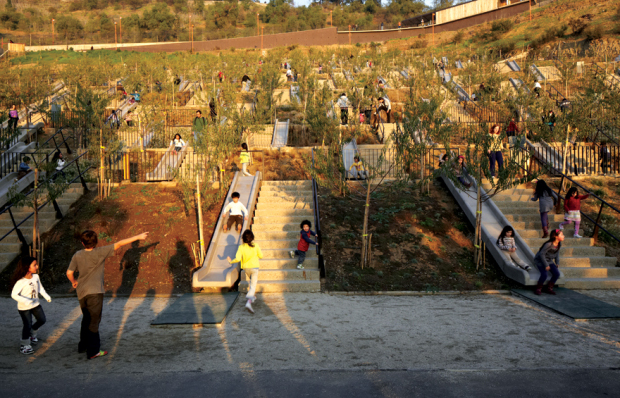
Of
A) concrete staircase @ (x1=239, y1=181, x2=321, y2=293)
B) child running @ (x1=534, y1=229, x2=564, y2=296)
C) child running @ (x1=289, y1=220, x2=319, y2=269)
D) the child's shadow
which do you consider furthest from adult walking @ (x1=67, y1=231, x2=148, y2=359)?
child running @ (x1=534, y1=229, x2=564, y2=296)

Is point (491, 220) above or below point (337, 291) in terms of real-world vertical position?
above

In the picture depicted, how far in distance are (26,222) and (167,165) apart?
5.14 metres

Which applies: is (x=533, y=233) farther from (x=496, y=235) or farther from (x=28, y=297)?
(x=28, y=297)

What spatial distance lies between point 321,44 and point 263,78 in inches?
1602

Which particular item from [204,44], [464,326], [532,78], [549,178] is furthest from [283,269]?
[204,44]

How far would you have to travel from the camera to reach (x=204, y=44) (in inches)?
2403

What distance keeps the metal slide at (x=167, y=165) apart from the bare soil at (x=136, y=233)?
105 centimetres

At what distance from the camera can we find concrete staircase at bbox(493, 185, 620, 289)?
10047 millimetres

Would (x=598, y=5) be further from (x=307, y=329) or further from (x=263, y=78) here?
(x=307, y=329)

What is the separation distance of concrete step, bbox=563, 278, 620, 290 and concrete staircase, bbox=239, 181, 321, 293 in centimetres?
557

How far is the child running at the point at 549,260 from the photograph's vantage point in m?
9.39

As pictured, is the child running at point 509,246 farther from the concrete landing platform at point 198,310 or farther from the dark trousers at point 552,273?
the concrete landing platform at point 198,310

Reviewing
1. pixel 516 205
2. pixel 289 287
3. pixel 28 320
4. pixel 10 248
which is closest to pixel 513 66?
pixel 516 205

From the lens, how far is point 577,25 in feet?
158
